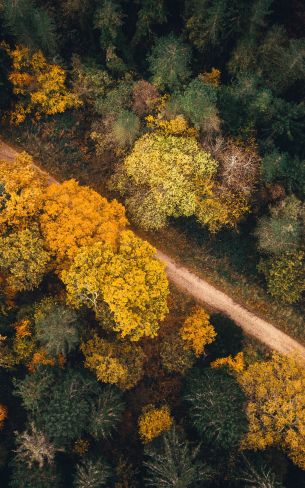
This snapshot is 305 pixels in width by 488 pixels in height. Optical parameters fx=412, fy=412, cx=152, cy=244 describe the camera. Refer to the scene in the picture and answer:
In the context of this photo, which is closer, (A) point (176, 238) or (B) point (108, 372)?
(B) point (108, 372)

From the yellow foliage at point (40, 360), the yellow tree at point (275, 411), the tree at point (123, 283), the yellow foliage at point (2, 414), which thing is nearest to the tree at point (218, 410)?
the yellow tree at point (275, 411)

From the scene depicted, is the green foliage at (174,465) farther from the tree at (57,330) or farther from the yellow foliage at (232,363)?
the tree at (57,330)

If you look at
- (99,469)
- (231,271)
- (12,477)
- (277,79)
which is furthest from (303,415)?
(277,79)

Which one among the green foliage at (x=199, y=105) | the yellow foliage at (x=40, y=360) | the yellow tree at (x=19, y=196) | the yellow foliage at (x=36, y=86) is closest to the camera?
the yellow tree at (x=19, y=196)

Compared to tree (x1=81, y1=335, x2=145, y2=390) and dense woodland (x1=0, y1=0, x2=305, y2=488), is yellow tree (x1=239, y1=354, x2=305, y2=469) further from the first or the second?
tree (x1=81, y1=335, x2=145, y2=390)

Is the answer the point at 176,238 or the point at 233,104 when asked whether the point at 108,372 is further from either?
the point at 233,104

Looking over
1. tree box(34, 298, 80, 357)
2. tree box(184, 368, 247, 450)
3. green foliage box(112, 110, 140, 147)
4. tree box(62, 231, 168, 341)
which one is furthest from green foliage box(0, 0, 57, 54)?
tree box(184, 368, 247, 450)

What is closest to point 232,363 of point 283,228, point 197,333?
point 197,333

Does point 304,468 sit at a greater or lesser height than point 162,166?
lesser
